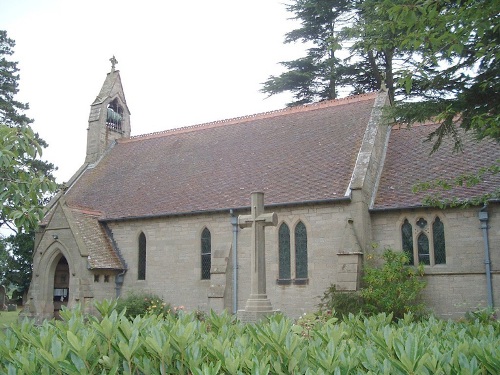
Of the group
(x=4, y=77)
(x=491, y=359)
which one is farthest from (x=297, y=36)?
(x=491, y=359)

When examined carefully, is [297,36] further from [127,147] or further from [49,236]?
[49,236]

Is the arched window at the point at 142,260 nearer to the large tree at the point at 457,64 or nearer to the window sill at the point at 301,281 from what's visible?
the window sill at the point at 301,281

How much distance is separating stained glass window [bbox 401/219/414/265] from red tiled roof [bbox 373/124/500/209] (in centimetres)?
84

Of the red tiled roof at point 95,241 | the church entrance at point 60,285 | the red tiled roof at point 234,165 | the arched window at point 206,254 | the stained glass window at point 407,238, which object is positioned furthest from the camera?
the church entrance at point 60,285

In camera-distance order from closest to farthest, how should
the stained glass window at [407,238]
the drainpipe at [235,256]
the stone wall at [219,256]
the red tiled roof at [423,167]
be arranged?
the red tiled roof at [423,167]
the stained glass window at [407,238]
the stone wall at [219,256]
the drainpipe at [235,256]

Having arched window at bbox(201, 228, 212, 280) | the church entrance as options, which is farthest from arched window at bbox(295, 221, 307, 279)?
the church entrance

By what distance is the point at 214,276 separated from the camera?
19.8m

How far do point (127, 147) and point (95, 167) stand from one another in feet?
6.95

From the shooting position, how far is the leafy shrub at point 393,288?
1645cm

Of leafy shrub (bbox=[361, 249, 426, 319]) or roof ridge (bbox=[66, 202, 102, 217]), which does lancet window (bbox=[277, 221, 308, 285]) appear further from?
roof ridge (bbox=[66, 202, 102, 217])

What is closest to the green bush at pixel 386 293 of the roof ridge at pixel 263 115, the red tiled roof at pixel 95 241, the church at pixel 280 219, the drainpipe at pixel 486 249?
the church at pixel 280 219

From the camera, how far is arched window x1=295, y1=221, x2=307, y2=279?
19.1 meters

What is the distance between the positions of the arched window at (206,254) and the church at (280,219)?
0.06 meters

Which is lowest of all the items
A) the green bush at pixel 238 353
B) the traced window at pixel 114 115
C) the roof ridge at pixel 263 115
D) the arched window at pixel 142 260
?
the green bush at pixel 238 353
